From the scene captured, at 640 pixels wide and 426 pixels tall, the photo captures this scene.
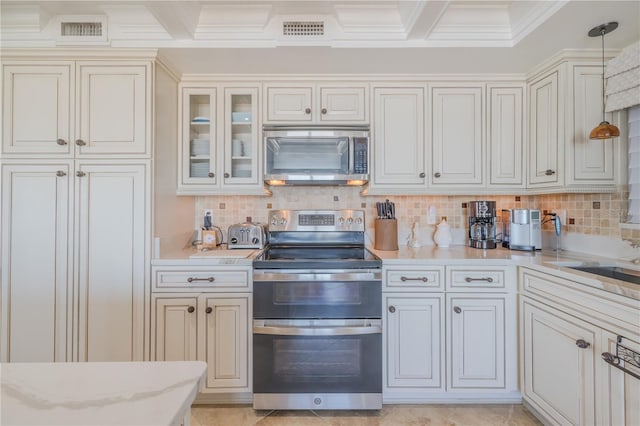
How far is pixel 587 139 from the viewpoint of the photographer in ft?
6.07

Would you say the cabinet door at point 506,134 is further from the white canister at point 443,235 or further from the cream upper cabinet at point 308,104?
the cream upper cabinet at point 308,104

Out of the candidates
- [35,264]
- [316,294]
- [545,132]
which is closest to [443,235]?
[545,132]

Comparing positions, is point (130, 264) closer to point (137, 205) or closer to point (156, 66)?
point (137, 205)

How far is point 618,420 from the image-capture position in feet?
4.05

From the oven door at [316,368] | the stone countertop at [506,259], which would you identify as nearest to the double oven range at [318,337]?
the oven door at [316,368]

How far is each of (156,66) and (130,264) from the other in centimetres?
124

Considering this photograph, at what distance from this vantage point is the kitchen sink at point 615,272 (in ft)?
5.26

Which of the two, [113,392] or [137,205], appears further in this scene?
[137,205]

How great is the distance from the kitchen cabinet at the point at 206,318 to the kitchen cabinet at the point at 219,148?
0.65 meters

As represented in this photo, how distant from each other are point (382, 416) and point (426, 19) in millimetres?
2279

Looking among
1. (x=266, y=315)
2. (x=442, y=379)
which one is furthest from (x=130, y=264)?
(x=442, y=379)

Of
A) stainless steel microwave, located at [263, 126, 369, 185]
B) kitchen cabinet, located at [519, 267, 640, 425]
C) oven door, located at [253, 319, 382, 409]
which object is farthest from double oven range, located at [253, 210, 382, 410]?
kitchen cabinet, located at [519, 267, 640, 425]

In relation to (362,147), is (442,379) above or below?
below

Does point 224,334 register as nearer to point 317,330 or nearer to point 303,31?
point 317,330
